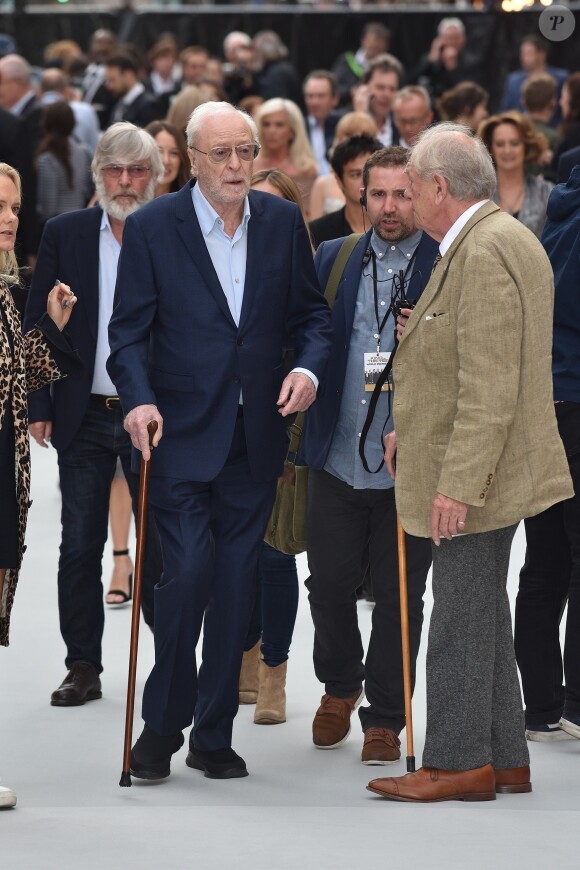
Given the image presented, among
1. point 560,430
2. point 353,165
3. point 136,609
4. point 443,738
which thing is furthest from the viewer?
point 353,165

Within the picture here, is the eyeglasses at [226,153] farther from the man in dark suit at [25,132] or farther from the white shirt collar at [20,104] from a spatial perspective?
the white shirt collar at [20,104]

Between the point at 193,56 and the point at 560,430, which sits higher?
the point at 193,56

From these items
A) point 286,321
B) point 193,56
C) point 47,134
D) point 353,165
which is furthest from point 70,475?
point 193,56

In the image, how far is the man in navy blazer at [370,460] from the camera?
497 centimetres

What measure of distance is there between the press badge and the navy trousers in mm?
452

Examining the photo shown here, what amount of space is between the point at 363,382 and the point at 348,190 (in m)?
1.63

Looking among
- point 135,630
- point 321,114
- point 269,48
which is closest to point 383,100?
point 321,114

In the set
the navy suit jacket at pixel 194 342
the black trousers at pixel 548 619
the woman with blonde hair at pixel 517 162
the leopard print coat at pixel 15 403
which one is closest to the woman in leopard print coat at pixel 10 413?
the leopard print coat at pixel 15 403

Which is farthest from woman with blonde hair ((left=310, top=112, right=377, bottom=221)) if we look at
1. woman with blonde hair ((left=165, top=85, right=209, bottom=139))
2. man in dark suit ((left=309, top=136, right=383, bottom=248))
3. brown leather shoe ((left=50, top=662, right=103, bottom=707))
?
brown leather shoe ((left=50, top=662, right=103, bottom=707))

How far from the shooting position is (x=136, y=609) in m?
4.66

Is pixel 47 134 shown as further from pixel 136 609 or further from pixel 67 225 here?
pixel 136 609

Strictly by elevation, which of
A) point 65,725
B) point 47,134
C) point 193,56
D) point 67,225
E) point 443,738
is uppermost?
point 193,56

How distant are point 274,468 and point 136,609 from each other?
600 mm

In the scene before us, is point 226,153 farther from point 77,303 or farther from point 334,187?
point 334,187
